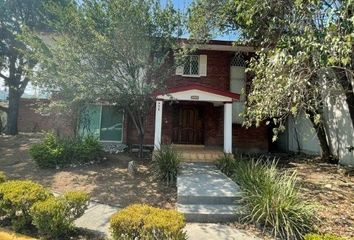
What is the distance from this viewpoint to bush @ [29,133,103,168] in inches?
409

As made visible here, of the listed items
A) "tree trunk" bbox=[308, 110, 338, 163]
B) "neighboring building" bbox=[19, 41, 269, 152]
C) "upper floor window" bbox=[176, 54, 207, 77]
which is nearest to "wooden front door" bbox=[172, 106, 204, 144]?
"neighboring building" bbox=[19, 41, 269, 152]

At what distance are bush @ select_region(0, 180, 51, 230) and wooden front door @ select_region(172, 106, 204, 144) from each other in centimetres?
995

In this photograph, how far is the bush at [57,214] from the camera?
5.11 meters

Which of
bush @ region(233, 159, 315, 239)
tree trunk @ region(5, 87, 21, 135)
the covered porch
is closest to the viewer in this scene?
bush @ region(233, 159, 315, 239)

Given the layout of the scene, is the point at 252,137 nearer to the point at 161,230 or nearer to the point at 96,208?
the point at 96,208

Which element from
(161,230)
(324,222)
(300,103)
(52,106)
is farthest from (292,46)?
(52,106)

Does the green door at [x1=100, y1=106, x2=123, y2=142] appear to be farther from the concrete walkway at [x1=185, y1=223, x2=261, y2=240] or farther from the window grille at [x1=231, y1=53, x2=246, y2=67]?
the concrete walkway at [x1=185, y1=223, x2=261, y2=240]

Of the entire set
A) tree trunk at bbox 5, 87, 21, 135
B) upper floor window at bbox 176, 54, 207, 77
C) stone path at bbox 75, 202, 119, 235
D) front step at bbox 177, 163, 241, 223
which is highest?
upper floor window at bbox 176, 54, 207, 77

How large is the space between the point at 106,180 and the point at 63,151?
2482 millimetres

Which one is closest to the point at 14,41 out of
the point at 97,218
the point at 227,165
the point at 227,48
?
the point at 227,48

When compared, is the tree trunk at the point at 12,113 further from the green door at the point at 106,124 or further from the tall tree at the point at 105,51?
the tall tree at the point at 105,51

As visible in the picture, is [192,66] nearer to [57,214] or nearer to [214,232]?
[214,232]

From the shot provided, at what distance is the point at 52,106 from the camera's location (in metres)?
10.3

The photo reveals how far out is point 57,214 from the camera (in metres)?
5.15
